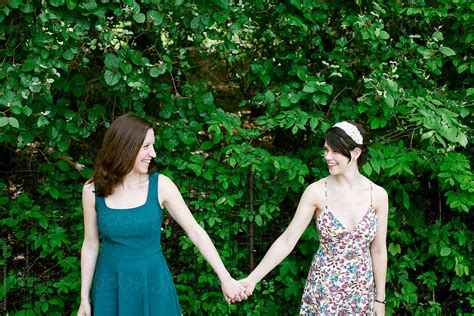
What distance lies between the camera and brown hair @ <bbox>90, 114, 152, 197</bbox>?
10.8ft

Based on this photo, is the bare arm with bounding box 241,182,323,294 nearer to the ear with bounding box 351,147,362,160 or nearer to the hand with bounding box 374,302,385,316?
the ear with bounding box 351,147,362,160

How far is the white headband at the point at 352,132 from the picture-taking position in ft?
11.9

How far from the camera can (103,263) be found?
3.50m

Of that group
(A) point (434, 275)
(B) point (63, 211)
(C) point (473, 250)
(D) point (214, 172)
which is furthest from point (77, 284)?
(C) point (473, 250)

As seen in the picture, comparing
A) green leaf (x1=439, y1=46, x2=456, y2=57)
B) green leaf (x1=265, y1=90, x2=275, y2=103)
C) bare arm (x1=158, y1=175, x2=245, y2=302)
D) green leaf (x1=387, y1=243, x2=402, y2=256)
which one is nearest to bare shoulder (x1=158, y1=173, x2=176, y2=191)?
bare arm (x1=158, y1=175, x2=245, y2=302)

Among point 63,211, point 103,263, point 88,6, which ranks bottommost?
point 103,263

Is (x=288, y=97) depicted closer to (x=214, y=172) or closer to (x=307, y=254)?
(x=214, y=172)

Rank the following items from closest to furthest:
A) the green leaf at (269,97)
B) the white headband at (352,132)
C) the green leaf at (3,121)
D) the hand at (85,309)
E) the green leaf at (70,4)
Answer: the hand at (85,309) < the white headband at (352,132) < the green leaf at (3,121) < the green leaf at (70,4) < the green leaf at (269,97)

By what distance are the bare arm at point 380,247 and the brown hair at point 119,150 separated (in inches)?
52.1

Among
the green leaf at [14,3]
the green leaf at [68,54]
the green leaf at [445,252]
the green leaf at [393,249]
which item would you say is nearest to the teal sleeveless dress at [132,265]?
the green leaf at [68,54]

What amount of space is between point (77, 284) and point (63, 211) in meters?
0.55

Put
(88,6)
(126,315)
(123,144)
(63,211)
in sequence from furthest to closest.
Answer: (63,211)
(88,6)
(126,315)
(123,144)

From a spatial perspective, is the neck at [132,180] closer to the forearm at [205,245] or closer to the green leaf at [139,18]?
the forearm at [205,245]

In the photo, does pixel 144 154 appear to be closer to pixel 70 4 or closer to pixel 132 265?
pixel 132 265
